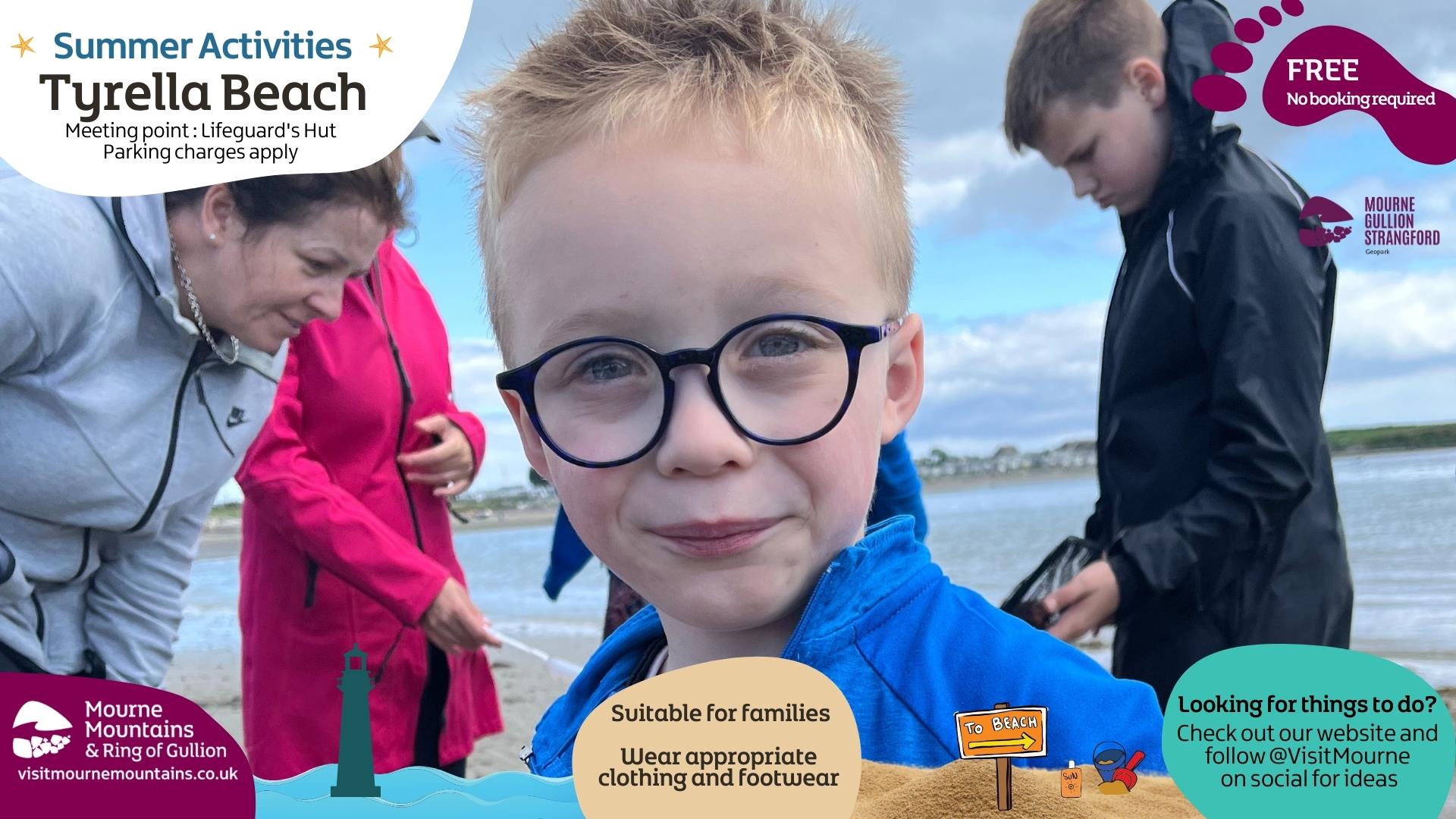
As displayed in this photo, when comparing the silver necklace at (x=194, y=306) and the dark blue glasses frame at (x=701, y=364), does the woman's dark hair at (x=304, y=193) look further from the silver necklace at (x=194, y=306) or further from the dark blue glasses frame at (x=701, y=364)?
the dark blue glasses frame at (x=701, y=364)

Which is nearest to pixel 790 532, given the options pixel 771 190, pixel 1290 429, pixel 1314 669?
pixel 771 190

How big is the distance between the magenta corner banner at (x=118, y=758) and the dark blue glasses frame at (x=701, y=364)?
550 mm

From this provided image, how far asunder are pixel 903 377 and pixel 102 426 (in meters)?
0.92

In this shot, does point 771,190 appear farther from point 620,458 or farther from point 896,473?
point 896,473

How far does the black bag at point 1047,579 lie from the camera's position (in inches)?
56.7

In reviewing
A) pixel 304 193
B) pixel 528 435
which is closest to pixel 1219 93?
pixel 528 435

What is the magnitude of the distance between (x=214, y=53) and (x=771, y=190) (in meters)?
0.66

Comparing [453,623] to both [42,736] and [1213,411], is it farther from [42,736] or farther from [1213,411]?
[1213,411]

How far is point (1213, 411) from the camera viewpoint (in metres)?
1.33

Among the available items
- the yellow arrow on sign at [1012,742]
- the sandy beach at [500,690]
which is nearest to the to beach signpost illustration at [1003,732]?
the yellow arrow on sign at [1012,742]

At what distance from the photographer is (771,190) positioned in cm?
94

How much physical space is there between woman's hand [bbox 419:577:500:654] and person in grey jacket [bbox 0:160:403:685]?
319 millimetres

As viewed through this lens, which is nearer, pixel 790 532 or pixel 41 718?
pixel 790 532

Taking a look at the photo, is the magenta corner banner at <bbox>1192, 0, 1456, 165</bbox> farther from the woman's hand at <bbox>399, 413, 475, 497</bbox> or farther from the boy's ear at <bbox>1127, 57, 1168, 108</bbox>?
the woman's hand at <bbox>399, 413, 475, 497</bbox>
